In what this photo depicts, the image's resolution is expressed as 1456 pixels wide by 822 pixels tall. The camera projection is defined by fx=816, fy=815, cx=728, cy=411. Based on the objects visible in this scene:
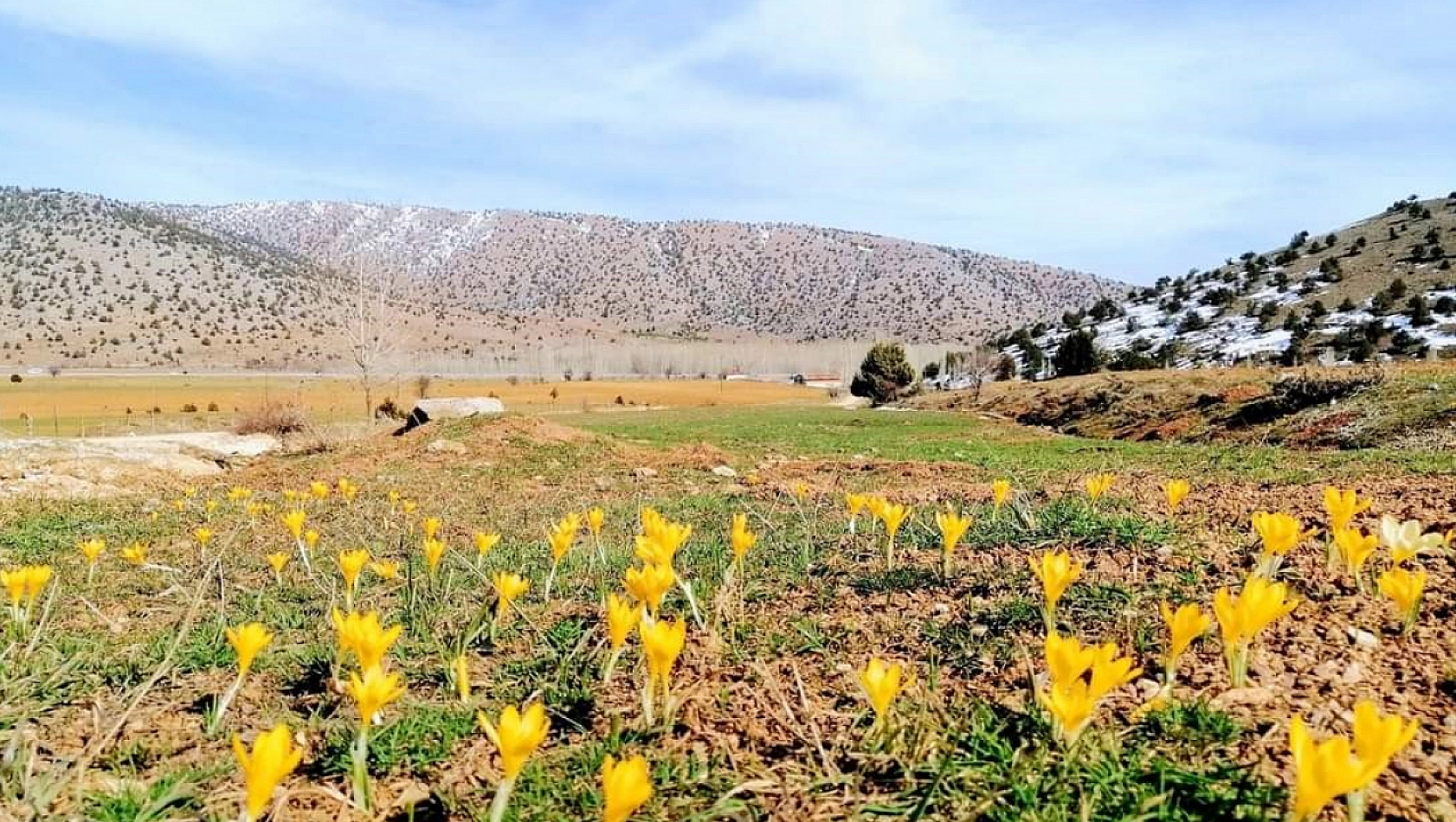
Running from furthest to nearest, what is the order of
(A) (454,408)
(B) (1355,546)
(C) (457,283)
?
(C) (457,283) → (A) (454,408) → (B) (1355,546)

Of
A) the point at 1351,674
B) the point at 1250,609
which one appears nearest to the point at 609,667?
the point at 1250,609

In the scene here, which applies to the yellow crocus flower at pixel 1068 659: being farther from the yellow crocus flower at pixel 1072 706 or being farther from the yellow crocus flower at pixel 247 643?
the yellow crocus flower at pixel 247 643

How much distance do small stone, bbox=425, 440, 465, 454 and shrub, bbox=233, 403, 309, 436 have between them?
1186 centimetres

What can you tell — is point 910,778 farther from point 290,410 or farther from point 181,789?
point 290,410

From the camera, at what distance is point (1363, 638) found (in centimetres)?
238

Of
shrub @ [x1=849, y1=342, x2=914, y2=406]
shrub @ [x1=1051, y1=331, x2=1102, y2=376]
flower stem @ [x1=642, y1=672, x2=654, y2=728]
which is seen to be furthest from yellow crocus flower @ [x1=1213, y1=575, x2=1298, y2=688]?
shrub @ [x1=849, y1=342, x2=914, y2=406]

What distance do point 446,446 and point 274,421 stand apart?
44.0 feet

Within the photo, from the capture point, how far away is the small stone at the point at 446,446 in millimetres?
14367

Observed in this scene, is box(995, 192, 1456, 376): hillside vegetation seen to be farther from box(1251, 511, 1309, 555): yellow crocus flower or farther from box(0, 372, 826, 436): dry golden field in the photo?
box(1251, 511, 1309, 555): yellow crocus flower

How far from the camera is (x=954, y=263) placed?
126250 millimetres

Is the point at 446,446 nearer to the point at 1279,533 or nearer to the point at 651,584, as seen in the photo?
the point at 651,584

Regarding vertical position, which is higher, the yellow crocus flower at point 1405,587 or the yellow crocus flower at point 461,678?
the yellow crocus flower at point 1405,587

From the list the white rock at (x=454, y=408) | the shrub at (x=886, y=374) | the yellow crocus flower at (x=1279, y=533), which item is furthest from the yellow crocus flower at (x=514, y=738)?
the shrub at (x=886, y=374)

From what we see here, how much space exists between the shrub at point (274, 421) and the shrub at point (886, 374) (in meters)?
30.4
